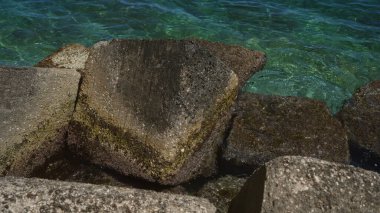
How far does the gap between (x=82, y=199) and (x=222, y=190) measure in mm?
1942

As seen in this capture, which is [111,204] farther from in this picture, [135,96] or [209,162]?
[209,162]

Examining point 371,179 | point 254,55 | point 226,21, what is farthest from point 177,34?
point 371,179

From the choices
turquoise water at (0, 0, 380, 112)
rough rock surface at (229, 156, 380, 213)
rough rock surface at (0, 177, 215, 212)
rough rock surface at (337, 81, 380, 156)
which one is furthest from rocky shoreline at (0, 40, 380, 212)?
turquoise water at (0, 0, 380, 112)

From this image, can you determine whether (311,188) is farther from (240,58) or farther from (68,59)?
(68,59)

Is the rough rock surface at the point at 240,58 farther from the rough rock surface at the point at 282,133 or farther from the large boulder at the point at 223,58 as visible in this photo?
the rough rock surface at the point at 282,133

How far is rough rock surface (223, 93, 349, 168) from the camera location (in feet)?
14.7

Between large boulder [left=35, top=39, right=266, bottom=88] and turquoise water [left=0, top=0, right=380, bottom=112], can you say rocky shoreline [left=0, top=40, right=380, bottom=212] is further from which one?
turquoise water [left=0, top=0, right=380, bottom=112]

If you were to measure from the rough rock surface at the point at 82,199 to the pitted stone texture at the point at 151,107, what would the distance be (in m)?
1.22

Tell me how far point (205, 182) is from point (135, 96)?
107 cm

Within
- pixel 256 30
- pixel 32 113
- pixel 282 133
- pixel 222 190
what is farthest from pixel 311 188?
pixel 256 30

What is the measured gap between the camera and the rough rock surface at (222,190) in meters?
4.17

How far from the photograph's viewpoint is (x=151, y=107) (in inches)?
157

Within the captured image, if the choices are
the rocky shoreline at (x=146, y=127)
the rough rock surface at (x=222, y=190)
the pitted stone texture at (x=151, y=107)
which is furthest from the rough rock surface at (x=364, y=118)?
the pitted stone texture at (x=151, y=107)

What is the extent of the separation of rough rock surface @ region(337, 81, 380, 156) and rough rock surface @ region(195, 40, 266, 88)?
1.19m
